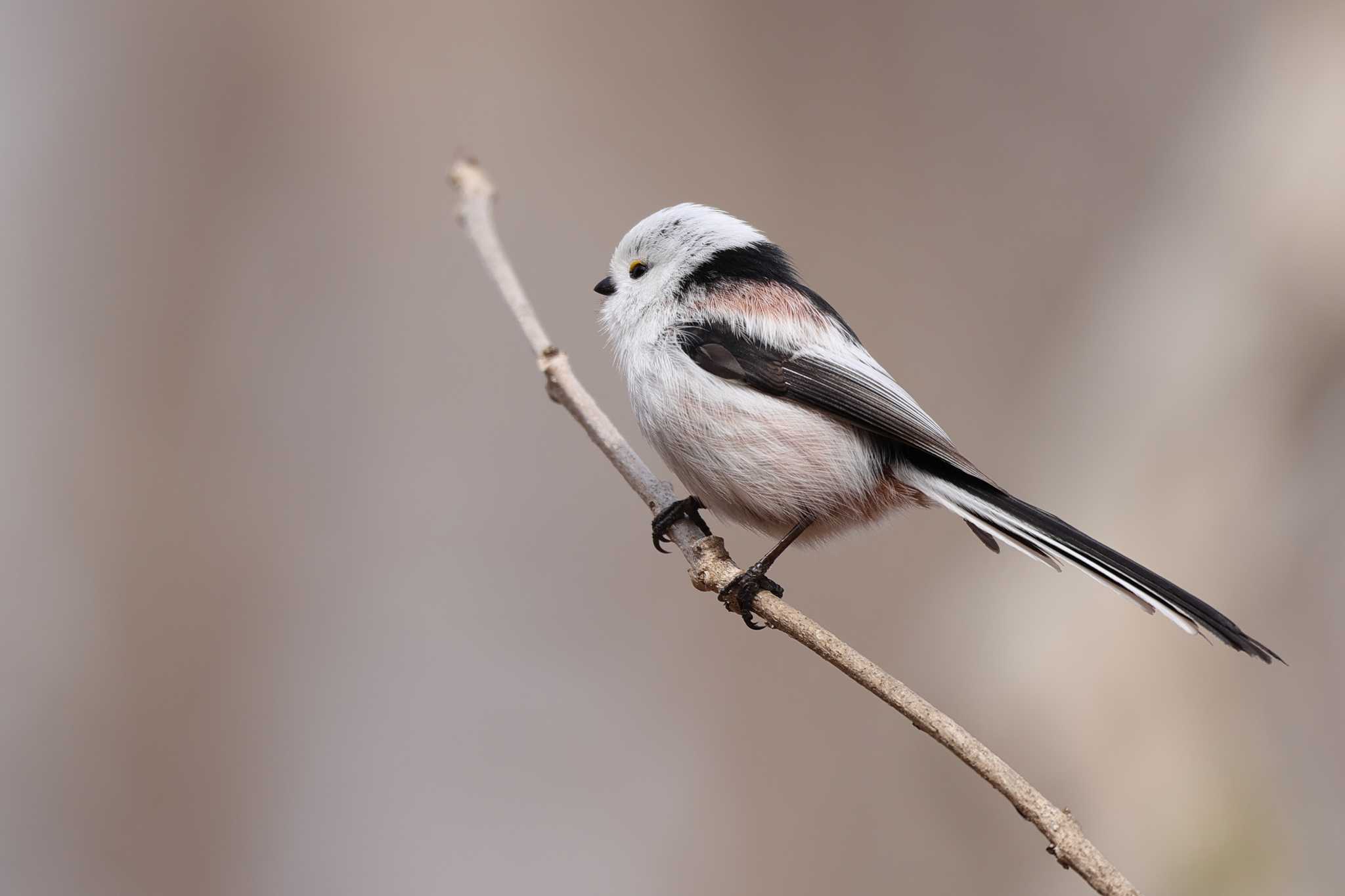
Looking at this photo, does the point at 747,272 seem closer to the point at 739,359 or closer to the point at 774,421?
the point at 739,359

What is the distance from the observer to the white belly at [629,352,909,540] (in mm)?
1589

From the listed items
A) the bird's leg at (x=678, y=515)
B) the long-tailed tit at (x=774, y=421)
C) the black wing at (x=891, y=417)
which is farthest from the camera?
the bird's leg at (x=678, y=515)

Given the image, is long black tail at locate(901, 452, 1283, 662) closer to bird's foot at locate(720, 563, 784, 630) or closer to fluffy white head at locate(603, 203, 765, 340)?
bird's foot at locate(720, 563, 784, 630)

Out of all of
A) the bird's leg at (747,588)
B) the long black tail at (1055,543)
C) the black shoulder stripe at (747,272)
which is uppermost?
the black shoulder stripe at (747,272)

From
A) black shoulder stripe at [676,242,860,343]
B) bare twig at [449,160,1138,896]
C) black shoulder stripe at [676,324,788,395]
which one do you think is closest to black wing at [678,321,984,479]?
black shoulder stripe at [676,324,788,395]

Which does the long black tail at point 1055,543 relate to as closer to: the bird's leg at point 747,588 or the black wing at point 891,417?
the black wing at point 891,417

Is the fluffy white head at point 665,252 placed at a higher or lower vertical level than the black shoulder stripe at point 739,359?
higher

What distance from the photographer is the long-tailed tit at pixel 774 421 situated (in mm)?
1575

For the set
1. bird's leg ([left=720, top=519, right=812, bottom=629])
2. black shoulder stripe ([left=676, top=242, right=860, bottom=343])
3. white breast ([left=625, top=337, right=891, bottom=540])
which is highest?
black shoulder stripe ([left=676, top=242, right=860, bottom=343])

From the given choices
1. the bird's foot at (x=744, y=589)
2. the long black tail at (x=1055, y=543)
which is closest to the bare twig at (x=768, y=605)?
the bird's foot at (x=744, y=589)

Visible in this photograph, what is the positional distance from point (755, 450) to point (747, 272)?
35cm

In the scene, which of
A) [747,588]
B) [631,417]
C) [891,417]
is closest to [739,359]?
[891,417]

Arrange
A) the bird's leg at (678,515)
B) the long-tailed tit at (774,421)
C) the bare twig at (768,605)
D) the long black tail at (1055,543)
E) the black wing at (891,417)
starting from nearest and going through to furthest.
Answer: the bare twig at (768,605) → the long black tail at (1055,543) → the black wing at (891,417) → the long-tailed tit at (774,421) → the bird's leg at (678,515)

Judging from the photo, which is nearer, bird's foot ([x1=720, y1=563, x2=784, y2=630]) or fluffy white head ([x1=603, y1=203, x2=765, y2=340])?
bird's foot ([x1=720, y1=563, x2=784, y2=630])
